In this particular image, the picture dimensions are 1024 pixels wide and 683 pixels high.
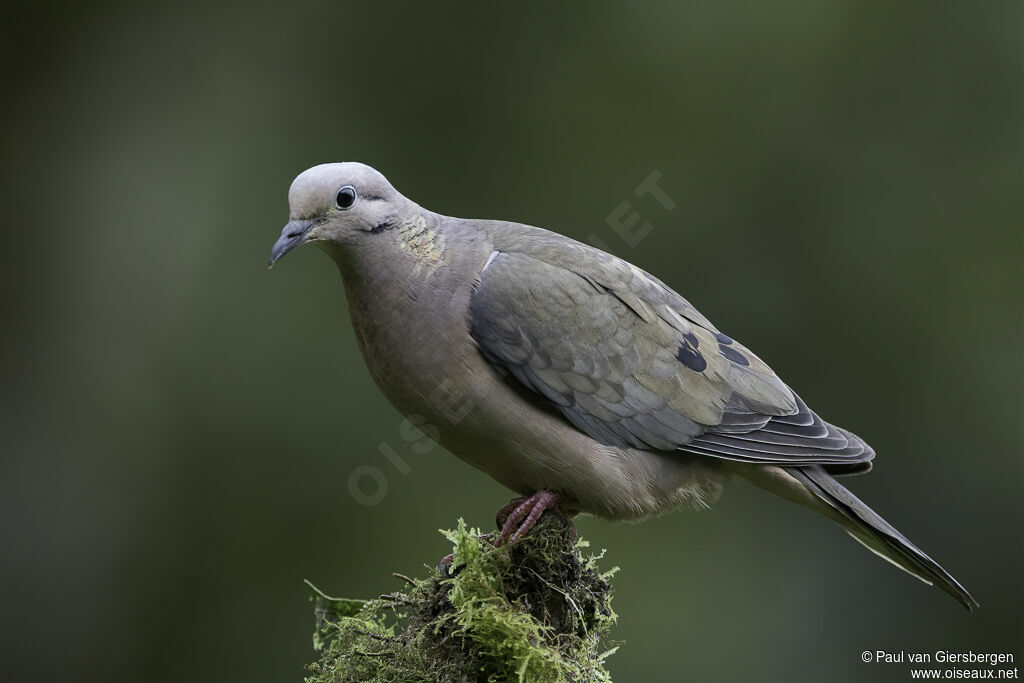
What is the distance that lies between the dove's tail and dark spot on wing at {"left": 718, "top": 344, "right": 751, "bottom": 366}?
0.41m

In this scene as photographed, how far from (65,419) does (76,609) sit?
1.09 meters

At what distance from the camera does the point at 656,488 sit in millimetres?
3623

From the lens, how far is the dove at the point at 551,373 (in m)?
3.37

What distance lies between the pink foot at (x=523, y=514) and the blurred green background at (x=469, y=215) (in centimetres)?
228

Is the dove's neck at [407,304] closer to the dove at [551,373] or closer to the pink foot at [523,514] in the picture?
the dove at [551,373]

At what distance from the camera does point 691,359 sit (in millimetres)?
3758

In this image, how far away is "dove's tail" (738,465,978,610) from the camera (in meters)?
3.67

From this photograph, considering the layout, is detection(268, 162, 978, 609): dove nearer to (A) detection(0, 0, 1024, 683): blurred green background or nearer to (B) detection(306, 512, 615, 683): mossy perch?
(B) detection(306, 512, 615, 683): mossy perch

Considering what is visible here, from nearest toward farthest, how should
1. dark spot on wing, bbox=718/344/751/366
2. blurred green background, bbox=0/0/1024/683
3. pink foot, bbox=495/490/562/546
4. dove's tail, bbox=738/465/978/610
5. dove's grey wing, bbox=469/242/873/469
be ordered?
pink foot, bbox=495/490/562/546
dove's grey wing, bbox=469/242/873/469
dove's tail, bbox=738/465/978/610
dark spot on wing, bbox=718/344/751/366
blurred green background, bbox=0/0/1024/683

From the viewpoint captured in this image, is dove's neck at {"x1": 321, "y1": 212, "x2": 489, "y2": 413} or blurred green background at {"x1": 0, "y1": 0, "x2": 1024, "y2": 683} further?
blurred green background at {"x1": 0, "y1": 0, "x2": 1024, "y2": 683}

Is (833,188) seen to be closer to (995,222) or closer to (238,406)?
(995,222)

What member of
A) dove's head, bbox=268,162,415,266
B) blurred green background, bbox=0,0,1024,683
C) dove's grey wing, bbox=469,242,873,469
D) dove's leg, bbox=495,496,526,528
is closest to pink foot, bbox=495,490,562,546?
dove's leg, bbox=495,496,526,528

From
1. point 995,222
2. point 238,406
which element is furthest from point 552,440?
point 995,222

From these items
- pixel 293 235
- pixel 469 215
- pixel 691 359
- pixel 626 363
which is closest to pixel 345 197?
pixel 293 235
